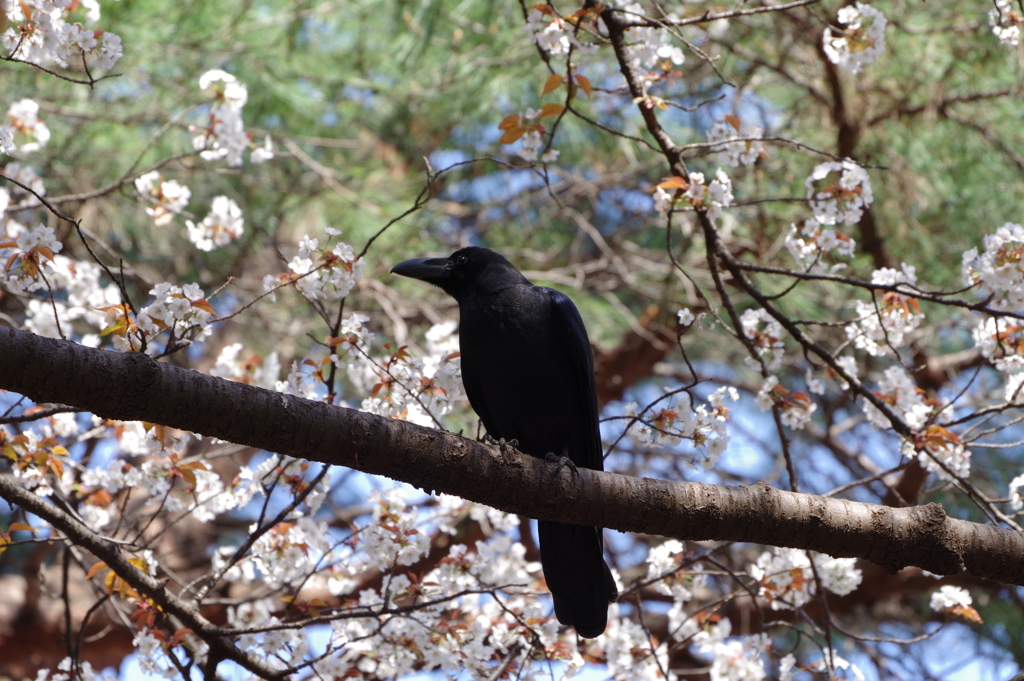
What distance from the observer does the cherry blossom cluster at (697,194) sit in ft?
9.47

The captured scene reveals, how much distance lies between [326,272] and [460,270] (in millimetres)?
785

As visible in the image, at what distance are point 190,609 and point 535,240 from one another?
405 centimetres

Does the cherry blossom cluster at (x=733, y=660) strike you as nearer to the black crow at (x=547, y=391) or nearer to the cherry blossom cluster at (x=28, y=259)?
the black crow at (x=547, y=391)

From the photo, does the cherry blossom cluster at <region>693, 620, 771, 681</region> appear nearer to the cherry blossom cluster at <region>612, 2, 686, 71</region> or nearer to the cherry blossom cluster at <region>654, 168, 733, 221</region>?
the cherry blossom cluster at <region>654, 168, 733, 221</region>

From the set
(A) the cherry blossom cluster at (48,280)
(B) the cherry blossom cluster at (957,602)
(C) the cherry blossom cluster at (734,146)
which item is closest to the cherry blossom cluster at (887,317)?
(C) the cherry blossom cluster at (734,146)

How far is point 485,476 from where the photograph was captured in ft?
7.25

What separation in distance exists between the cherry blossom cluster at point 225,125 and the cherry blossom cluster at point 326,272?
85 centimetres

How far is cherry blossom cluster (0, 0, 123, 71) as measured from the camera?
2740 mm

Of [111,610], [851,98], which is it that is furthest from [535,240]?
[111,610]

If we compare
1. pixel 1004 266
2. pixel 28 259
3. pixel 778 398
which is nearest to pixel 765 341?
pixel 778 398

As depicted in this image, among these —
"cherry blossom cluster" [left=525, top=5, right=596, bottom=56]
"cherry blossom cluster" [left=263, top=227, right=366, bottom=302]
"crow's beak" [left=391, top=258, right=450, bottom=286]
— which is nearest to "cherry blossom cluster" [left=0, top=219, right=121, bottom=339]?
"cherry blossom cluster" [left=263, top=227, right=366, bottom=302]

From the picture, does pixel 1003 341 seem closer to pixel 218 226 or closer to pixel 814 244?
pixel 814 244

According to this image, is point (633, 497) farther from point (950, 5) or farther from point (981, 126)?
point (950, 5)

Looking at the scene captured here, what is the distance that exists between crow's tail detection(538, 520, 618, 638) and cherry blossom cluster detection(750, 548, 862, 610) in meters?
0.65
